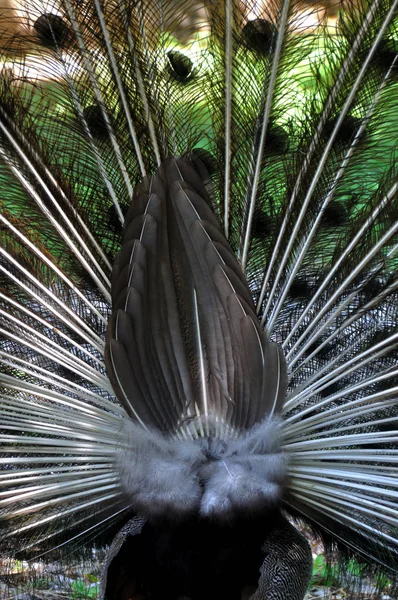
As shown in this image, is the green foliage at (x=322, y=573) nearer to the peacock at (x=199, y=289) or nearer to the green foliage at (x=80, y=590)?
the peacock at (x=199, y=289)

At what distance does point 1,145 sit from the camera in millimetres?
2998

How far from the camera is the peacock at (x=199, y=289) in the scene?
8.86 feet

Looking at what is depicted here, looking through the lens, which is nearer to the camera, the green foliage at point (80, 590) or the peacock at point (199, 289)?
the peacock at point (199, 289)

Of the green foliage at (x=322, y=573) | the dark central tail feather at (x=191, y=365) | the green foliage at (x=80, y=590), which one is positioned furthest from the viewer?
the green foliage at (x=80, y=590)

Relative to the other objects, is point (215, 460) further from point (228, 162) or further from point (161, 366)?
point (228, 162)

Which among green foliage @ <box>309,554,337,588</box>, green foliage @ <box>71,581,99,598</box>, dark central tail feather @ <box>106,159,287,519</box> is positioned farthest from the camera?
green foliage @ <box>71,581,99,598</box>

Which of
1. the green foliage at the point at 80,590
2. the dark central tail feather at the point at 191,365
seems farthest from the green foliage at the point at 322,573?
the green foliage at the point at 80,590

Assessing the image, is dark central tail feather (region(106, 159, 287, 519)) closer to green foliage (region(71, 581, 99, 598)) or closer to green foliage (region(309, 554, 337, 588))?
green foliage (region(309, 554, 337, 588))

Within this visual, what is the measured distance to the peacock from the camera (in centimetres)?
270

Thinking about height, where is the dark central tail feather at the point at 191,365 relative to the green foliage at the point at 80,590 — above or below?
above

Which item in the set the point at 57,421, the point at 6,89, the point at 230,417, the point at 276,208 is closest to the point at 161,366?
the point at 230,417

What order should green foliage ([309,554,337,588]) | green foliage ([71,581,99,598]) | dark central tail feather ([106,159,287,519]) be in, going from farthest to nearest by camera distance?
green foliage ([71,581,99,598]) < green foliage ([309,554,337,588]) < dark central tail feather ([106,159,287,519])

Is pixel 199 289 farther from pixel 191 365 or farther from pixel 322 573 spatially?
pixel 322 573

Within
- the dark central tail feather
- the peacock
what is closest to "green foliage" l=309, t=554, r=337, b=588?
the peacock
